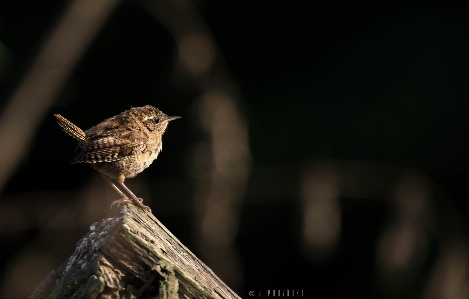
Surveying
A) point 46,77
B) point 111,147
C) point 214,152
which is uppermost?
point 46,77

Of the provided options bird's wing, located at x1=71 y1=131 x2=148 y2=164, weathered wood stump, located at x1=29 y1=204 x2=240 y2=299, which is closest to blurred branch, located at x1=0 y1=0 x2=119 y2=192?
bird's wing, located at x1=71 y1=131 x2=148 y2=164

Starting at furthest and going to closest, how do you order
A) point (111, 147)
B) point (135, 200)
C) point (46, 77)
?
point (46, 77), point (111, 147), point (135, 200)

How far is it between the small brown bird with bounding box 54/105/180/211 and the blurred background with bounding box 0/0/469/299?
1115 millimetres

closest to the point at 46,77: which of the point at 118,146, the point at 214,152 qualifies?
the point at 214,152

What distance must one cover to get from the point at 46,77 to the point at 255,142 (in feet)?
6.78

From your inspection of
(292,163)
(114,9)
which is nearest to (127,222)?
(292,163)

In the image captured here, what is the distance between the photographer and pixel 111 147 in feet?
12.4

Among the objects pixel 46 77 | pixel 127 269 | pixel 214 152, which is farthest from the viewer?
pixel 46 77

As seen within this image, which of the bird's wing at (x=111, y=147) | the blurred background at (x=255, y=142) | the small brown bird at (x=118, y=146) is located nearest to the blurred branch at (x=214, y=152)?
the blurred background at (x=255, y=142)

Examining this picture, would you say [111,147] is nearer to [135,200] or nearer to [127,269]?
[135,200]

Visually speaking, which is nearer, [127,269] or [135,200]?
[127,269]

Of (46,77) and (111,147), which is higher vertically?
(46,77)

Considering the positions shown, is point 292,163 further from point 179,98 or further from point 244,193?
point 179,98

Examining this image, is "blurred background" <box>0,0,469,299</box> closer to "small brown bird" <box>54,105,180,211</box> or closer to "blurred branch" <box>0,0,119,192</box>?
"blurred branch" <box>0,0,119,192</box>
